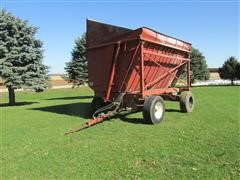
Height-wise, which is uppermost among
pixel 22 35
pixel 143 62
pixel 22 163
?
pixel 22 35

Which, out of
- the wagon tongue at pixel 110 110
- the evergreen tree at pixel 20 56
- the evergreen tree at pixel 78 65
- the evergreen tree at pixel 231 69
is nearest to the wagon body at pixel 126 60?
the wagon tongue at pixel 110 110

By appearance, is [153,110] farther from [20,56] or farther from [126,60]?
[20,56]

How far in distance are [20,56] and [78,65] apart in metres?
10.1

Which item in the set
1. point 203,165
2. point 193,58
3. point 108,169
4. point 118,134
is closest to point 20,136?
point 118,134

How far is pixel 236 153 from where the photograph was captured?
6.20 metres

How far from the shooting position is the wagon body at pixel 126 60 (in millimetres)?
10375

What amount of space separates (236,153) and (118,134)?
10.5 ft

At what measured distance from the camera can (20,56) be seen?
65.5 feet

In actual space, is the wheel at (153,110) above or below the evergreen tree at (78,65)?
below

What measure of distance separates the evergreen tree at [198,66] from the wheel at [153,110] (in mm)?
42807

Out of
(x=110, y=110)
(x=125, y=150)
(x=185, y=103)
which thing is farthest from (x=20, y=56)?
(x=125, y=150)

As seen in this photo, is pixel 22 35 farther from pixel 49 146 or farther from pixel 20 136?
pixel 49 146

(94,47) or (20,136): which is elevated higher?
(94,47)

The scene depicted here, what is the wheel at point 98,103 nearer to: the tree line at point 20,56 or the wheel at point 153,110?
the wheel at point 153,110
